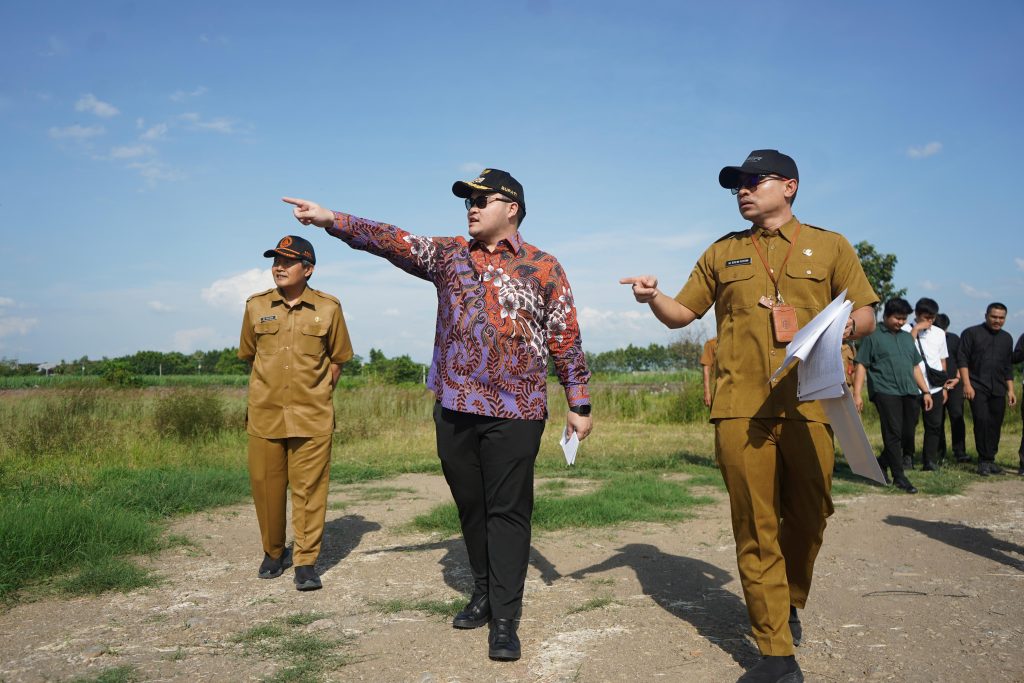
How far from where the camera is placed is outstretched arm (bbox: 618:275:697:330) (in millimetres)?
3496

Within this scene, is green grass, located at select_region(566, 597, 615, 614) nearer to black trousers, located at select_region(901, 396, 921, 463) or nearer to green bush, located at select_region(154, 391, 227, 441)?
black trousers, located at select_region(901, 396, 921, 463)

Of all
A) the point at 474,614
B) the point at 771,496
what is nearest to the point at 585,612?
the point at 474,614

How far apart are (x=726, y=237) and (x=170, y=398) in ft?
35.2

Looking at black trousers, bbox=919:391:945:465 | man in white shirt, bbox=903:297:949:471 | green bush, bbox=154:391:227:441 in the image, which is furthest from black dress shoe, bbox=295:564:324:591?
man in white shirt, bbox=903:297:949:471

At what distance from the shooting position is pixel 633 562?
5277mm

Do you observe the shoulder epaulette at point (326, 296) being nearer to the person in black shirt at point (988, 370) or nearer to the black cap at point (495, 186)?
the black cap at point (495, 186)

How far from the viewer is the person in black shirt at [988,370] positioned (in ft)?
31.4

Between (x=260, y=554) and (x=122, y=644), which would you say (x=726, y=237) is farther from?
(x=260, y=554)

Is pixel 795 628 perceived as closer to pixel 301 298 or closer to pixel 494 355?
pixel 494 355

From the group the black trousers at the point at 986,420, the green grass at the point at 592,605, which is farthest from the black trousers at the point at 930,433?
the green grass at the point at 592,605

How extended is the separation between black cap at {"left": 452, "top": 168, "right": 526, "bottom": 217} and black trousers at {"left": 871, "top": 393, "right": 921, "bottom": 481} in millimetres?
5905

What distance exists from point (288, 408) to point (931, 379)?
333 inches

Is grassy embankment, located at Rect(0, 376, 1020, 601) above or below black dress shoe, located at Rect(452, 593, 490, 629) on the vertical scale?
above

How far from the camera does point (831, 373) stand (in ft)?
9.76
